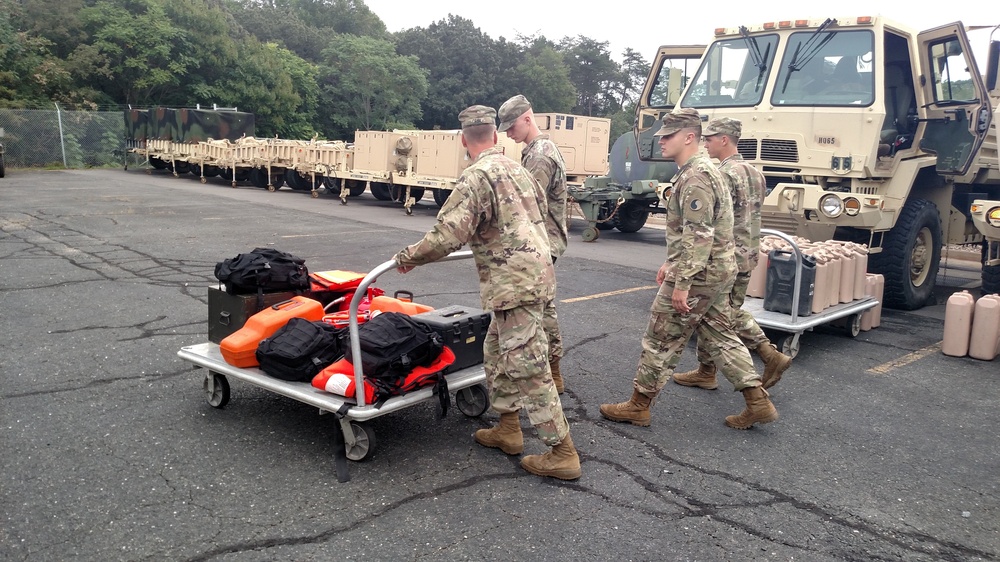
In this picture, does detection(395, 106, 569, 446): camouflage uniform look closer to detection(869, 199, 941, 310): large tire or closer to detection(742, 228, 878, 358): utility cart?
detection(742, 228, 878, 358): utility cart

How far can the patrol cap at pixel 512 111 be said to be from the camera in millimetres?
4742

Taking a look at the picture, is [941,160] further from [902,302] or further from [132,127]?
[132,127]

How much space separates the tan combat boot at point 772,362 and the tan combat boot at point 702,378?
0.39m

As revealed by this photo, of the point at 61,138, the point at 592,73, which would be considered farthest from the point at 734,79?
the point at 592,73

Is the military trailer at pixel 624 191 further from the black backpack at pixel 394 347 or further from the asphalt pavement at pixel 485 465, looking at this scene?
the black backpack at pixel 394 347

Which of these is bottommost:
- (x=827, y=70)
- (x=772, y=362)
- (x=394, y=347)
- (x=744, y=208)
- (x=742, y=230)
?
(x=772, y=362)

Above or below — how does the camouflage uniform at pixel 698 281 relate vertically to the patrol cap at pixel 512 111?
below

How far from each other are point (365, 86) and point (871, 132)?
47540 mm

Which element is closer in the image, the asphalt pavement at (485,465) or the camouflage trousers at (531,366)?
the asphalt pavement at (485,465)

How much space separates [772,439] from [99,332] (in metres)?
5.18

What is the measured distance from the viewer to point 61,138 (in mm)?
28922

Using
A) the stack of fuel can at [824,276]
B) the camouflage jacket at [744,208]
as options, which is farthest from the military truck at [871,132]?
the camouflage jacket at [744,208]

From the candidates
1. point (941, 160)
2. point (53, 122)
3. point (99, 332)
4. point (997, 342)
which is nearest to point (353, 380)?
point (99, 332)

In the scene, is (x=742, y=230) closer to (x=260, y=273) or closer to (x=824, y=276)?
(x=824, y=276)
